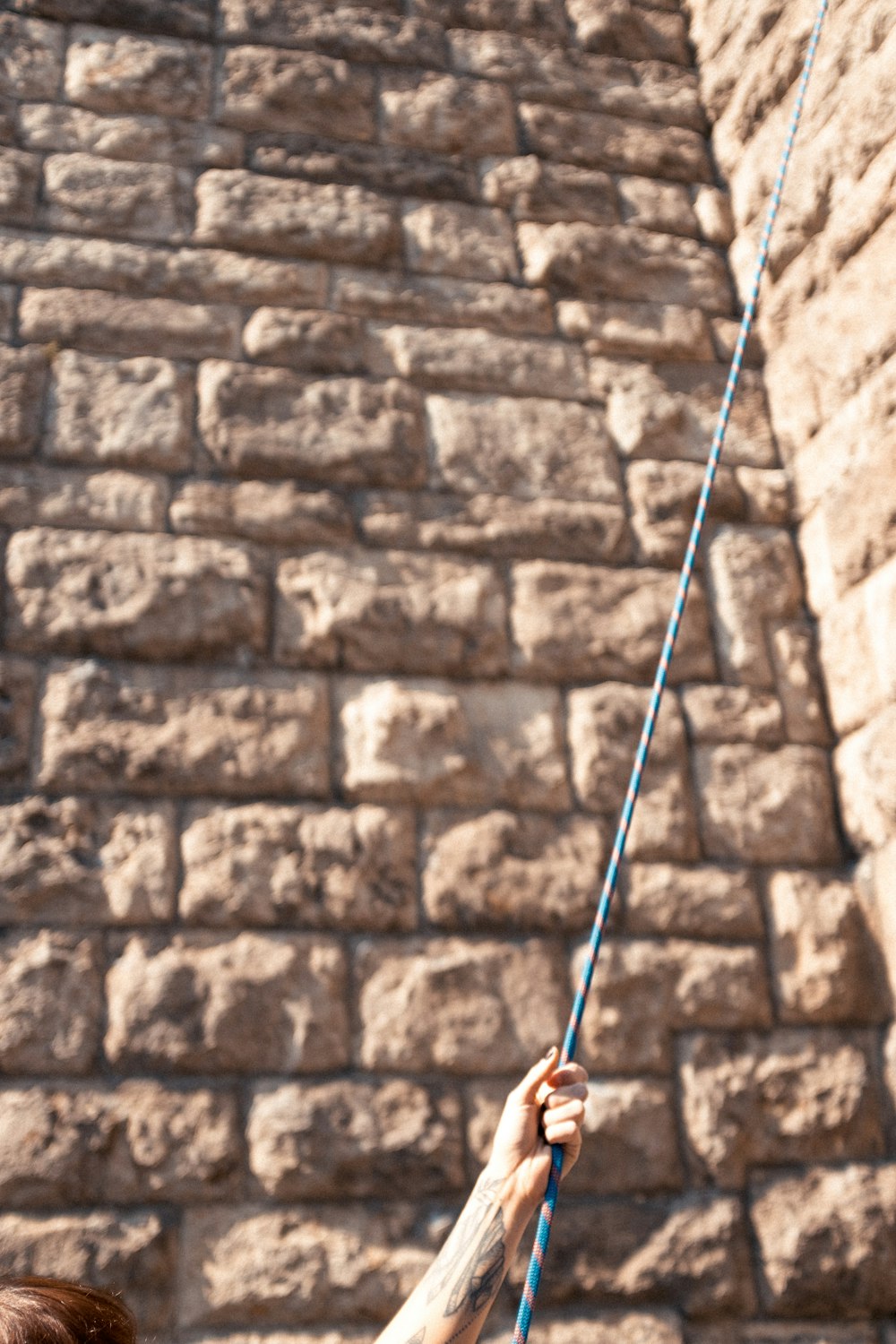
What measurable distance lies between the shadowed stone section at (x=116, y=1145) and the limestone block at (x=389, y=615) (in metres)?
0.81

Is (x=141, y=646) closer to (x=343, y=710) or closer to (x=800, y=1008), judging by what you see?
(x=343, y=710)

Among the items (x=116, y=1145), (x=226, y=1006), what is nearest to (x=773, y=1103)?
(x=226, y=1006)

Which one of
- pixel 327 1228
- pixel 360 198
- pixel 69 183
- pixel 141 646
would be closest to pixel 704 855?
pixel 327 1228

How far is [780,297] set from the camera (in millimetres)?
2764

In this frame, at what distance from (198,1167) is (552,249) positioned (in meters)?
2.05

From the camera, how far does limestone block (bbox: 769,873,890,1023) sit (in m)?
2.22

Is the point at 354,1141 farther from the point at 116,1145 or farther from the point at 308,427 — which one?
the point at 308,427

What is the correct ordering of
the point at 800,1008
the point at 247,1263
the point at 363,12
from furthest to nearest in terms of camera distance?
the point at 363,12, the point at 800,1008, the point at 247,1263

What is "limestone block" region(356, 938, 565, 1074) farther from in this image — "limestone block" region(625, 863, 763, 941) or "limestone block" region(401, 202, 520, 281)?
"limestone block" region(401, 202, 520, 281)

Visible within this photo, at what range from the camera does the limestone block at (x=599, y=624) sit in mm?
2410

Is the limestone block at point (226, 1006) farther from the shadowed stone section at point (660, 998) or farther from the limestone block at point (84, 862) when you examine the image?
the shadowed stone section at point (660, 998)

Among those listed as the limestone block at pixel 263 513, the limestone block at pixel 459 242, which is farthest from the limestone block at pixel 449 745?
the limestone block at pixel 459 242

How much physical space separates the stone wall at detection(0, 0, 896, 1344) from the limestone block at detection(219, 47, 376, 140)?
0.04 feet

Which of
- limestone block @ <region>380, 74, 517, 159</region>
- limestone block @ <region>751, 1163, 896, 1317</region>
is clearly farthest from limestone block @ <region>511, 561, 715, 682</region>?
limestone block @ <region>380, 74, 517, 159</region>
